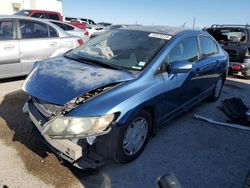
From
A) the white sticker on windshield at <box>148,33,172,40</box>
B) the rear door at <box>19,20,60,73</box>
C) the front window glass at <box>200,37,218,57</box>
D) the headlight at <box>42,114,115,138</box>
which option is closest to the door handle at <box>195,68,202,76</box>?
the front window glass at <box>200,37,218,57</box>

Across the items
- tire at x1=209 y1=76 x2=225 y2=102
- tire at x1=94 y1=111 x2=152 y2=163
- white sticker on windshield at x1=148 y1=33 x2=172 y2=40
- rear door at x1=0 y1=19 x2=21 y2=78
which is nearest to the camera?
tire at x1=94 y1=111 x2=152 y2=163

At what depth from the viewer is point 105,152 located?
111 inches

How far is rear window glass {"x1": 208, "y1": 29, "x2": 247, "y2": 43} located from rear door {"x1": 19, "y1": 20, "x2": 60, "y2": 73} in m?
5.30

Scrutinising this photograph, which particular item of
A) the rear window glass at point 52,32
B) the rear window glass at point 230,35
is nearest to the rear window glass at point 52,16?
the rear window glass at point 52,32

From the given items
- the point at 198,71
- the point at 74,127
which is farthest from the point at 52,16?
the point at 74,127

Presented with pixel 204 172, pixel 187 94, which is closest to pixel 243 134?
pixel 187 94

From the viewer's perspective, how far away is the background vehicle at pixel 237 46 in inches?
322

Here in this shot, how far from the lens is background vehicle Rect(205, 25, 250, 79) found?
8.18 meters

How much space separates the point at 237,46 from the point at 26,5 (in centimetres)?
3229

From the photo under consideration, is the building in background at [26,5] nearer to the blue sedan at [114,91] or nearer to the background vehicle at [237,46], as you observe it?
the background vehicle at [237,46]

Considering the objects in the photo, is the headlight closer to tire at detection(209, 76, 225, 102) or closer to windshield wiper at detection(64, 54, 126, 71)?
windshield wiper at detection(64, 54, 126, 71)

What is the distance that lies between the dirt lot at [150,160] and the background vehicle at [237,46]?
4198 millimetres

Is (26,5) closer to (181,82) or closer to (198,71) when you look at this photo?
(198,71)

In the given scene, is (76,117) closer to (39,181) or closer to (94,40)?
(39,181)
